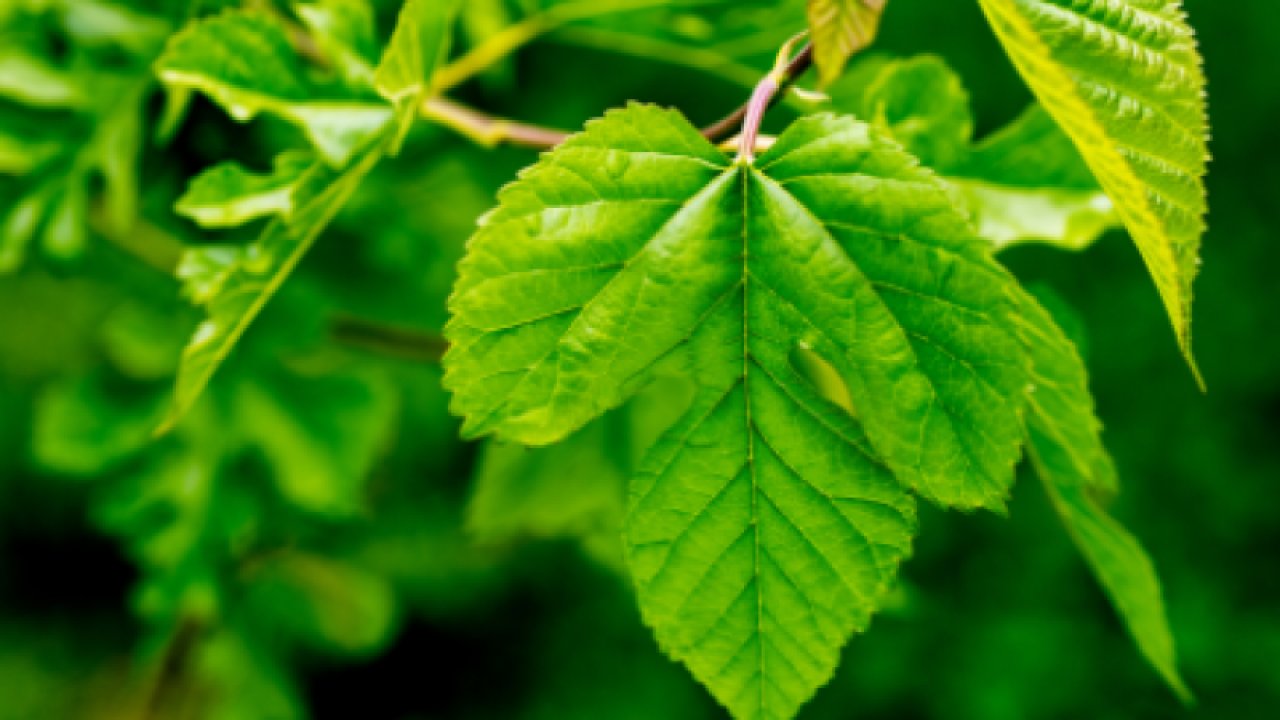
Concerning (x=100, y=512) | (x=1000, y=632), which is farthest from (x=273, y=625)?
(x=1000, y=632)

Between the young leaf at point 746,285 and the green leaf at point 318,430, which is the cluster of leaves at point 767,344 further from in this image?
the green leaf at point 318,430

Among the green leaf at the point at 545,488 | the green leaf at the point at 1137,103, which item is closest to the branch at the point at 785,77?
the green leaf at the point at 1137,103

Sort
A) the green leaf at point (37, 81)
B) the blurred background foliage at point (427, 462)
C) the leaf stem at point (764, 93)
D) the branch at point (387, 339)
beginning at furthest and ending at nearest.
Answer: the branch at point (387, 339) < the blurred background foliage at point (427, 462) < the green leaf at point (37, 81) < the leaf stem at point (764, 93)

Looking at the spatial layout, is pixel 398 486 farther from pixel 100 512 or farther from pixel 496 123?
pixel 496 123

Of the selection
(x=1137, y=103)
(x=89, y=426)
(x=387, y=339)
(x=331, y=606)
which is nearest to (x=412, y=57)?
(x=1137, y=103)

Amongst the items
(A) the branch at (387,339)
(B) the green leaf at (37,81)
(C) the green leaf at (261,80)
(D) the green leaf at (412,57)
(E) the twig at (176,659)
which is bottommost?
(E) the twig at (176,659)

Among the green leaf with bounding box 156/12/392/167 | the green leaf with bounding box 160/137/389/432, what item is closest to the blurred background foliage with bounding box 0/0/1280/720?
the green leaf with bounding box 156/12/392/167

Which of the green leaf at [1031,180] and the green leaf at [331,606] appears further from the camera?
the green leaf at [331,606]

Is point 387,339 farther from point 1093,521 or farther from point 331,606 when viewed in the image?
point 1093,521
